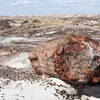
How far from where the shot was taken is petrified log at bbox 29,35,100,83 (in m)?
13.3

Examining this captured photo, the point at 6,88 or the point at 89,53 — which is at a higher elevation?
the point at 89,53

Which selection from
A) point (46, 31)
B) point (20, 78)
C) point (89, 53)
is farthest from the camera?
point (46, 31)

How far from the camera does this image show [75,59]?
1348 cm

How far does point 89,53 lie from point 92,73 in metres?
1.11

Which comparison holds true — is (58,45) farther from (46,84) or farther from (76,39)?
(46,84)

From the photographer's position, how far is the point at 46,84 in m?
15.7

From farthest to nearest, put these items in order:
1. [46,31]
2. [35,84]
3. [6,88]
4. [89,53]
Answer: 1. [46,31]
2. [35,84]
3. [6,88]
4. [89,53]

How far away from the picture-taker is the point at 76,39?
542 inches

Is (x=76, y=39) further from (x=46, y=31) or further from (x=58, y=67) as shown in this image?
(x=46, y=31)

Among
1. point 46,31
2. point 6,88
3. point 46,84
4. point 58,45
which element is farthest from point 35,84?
point 46,31

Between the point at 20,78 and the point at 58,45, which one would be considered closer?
the point at 58,45

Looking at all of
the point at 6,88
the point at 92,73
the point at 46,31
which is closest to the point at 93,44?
the point at 92,73

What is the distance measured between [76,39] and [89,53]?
1111mm

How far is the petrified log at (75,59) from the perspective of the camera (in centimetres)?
1329
